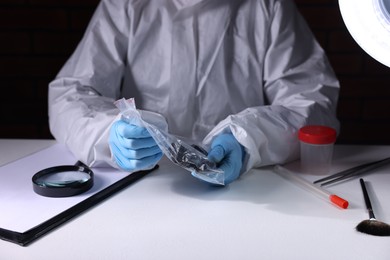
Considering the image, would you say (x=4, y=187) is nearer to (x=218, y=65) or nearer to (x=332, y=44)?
(x=218, y=65)

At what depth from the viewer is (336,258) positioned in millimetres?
759

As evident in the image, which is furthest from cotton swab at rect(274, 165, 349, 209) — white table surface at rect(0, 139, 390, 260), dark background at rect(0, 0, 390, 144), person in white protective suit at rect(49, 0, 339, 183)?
dark background at rect(0, 0, 390, 144)

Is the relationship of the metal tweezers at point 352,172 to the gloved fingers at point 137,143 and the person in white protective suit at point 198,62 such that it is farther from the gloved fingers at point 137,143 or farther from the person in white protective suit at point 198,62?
the gloved fingers at point 137,143

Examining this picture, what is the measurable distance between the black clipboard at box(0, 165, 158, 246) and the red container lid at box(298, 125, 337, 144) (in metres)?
0.34

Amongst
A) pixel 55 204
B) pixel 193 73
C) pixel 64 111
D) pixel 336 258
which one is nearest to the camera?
pixel 336 258

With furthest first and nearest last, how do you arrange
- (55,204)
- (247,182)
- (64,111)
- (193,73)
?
(193,73) < (64,111) < (247,182) < (55,204)

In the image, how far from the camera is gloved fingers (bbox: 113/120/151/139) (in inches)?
38.4

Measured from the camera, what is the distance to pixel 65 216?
0.87 metres

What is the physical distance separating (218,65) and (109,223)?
2.09ft

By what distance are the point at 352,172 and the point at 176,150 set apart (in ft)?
1.27

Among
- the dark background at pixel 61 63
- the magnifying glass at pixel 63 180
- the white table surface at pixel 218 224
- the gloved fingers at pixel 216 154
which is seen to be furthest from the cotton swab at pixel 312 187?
the dark background at pixel 61 63

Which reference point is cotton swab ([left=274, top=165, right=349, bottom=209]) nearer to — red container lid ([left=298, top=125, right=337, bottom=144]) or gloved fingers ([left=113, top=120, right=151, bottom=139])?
red container lid ([left=298, top=125, right=337, bottom=144])

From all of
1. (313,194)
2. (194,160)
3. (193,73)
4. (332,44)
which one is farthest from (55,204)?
(332,44)

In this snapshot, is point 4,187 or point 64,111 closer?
point 4,187
